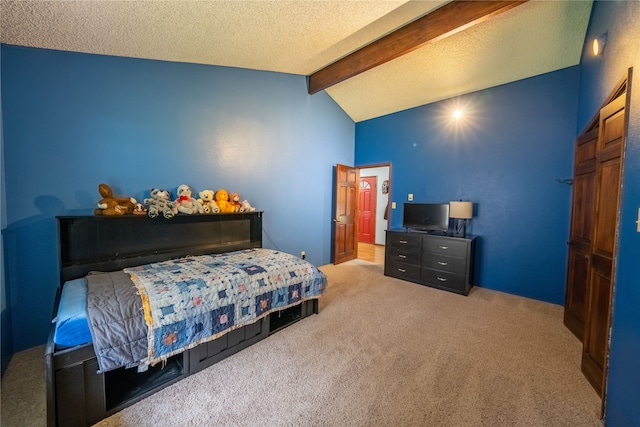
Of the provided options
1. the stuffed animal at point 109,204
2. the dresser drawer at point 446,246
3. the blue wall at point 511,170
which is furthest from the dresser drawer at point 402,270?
the stuffed animal at point 109,204

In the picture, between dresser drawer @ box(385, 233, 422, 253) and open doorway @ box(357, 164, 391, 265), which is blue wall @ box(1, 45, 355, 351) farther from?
open doorway @ box(357, 164, 391, 265)

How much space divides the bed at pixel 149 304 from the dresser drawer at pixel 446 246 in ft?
6.22

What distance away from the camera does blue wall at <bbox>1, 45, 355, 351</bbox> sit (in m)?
2.02

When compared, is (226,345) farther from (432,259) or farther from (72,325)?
(432,259)

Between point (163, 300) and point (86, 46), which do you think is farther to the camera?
point (86, 46)

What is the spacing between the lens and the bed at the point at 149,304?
54.1 inches

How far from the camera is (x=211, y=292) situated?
189cm

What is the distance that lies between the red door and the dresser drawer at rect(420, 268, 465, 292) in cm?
352

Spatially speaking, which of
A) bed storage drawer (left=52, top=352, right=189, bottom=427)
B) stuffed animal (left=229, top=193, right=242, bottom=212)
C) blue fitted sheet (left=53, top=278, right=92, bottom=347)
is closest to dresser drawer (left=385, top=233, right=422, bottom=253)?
stuffed animal (left=229, top=193, right=242, bottom=212)

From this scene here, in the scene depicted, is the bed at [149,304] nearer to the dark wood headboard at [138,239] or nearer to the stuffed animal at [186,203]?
the dark wood headboard at [138,239]

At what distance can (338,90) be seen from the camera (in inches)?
169

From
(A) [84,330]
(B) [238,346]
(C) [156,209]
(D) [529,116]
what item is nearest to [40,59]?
(C) [156,209]

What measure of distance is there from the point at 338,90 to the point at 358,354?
4.07 m

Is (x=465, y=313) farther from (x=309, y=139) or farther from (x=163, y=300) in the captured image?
(x=309, y=139)
